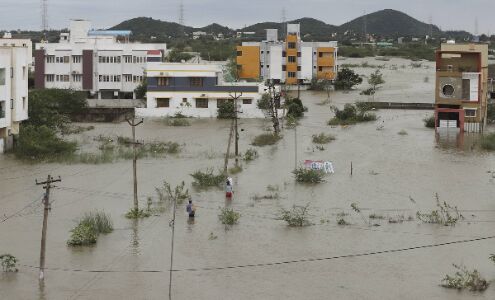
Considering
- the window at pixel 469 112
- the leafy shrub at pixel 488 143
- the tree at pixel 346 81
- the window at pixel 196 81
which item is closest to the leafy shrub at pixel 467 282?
the leafy shrub at pixel 488 143

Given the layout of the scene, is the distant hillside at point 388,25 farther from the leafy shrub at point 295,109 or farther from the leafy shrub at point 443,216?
the leafy shrub at point 443,216

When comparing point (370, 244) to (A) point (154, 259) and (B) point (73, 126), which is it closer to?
(A) point (154, 259)

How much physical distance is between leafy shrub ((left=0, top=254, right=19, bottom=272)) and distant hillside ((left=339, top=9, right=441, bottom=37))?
171318 millimetres

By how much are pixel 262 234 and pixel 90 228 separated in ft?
9.60

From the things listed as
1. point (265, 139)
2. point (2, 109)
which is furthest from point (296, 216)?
point (265, 139)

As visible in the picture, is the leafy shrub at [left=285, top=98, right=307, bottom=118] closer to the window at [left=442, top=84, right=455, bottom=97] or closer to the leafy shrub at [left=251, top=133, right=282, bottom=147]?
the leafy shrub at [left=251, top=133, right=282, bottom=147]

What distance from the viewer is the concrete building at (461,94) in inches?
1228

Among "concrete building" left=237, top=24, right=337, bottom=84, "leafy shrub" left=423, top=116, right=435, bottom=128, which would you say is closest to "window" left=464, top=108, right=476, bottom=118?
"leafy shrub" left=423, top=116, right=435, bottom=128

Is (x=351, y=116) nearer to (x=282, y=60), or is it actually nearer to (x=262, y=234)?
(x=282, y=60)

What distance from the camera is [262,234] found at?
50.0ft

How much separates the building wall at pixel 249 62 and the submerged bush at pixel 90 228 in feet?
115

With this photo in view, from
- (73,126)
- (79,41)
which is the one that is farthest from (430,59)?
(73,126)

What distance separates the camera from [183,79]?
36.2 meters

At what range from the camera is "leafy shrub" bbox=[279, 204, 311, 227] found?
15.8 m
